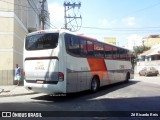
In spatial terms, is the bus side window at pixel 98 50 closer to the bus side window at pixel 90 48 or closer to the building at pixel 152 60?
the bus side window at pixel 90 48

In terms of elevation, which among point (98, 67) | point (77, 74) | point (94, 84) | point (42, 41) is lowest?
point (94, 84)

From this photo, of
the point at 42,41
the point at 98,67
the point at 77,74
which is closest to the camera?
the point at 42,41

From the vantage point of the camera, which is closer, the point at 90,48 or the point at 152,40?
the point at 90,48

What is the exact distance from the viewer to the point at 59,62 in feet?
44.6

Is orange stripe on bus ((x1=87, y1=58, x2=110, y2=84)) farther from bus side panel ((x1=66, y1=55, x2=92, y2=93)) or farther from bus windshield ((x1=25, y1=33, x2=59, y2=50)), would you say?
bus windshield ((x1=25, y1=33, x2=59, y2=50))

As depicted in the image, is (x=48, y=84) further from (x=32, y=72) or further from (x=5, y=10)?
(x=5, y=10)

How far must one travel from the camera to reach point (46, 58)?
45.7 ft

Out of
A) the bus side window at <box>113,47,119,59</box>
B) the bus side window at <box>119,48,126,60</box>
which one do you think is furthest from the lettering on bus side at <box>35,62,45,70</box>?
the bus side window at <box>119,48,126,60</box>

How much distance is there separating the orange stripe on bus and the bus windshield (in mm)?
2933

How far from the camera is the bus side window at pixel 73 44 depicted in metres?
14.1

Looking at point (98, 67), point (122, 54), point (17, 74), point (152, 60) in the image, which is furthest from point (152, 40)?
point (98, 67)

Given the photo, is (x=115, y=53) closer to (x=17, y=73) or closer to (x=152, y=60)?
(x=17, y=73)

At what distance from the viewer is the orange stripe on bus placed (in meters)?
16.6

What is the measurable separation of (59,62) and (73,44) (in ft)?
4.91
